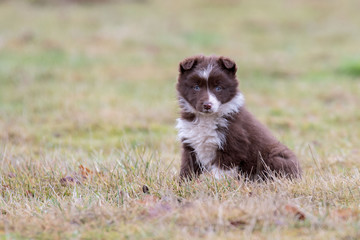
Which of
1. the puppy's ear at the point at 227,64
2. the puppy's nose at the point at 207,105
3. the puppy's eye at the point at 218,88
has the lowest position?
the puppy's nose at the point at 207,105

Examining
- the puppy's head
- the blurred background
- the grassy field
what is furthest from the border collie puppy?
the blurred background

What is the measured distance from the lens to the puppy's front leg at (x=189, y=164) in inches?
244

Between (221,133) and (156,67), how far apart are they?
34.3 feet

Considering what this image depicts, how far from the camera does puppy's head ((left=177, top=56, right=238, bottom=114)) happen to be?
20.5ft

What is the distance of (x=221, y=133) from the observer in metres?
6.12

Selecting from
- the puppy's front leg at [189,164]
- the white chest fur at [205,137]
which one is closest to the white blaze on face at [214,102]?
the white chest fur at [205,137]

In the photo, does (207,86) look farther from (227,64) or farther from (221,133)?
(221,133)

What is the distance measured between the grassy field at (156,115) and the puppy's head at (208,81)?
88cm

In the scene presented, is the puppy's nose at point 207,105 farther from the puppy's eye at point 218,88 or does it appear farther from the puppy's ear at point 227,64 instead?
the puppy's ear at point 227,64

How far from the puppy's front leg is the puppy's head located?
0.46m

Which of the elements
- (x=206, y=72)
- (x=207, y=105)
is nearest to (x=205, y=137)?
(x=207, y=105)

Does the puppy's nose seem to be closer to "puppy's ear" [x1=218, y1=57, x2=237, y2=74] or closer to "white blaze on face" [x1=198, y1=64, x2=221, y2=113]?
"white blaze on face" [x1=198, y1=64, x2=221, y2=113]

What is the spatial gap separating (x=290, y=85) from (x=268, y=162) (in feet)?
28.6

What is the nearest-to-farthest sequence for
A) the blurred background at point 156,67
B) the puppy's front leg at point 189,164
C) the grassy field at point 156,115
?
the grassy field at point 156,115 → the puppy's front leg at point 189,164 → the blurred background at point 156,67
